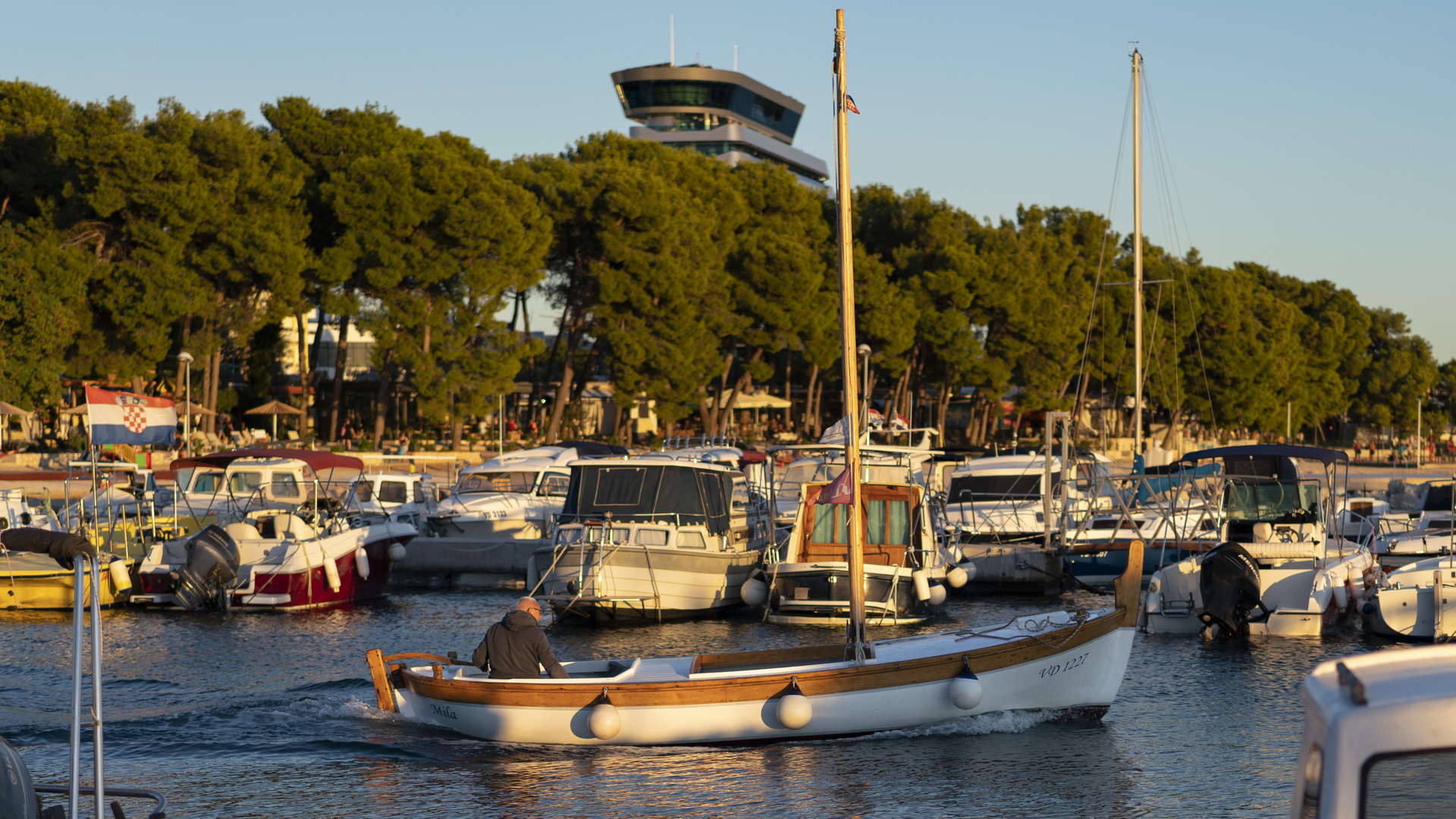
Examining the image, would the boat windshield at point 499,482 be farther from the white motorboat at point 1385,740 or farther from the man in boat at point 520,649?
the white motorboat at point 1385,740

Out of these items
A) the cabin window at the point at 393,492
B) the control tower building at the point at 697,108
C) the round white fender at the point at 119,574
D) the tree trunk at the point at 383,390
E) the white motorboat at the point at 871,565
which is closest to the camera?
the white motorboat at the point at 871,565

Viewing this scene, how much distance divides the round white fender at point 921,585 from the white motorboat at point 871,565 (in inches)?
0.5

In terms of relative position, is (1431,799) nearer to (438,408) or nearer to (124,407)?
(124,407)

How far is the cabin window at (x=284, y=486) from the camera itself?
28609 millimetres

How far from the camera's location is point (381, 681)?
13.9 meters

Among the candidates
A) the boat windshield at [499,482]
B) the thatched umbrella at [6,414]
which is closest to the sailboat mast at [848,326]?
the boat windshield at [499,482]

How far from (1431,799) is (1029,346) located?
71.8 m

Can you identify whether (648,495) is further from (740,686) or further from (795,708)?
(795,708)

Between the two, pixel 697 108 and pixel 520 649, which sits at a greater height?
pixel 697 108

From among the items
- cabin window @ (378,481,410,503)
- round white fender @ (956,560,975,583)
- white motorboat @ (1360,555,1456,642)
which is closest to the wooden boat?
white motorboat @ (1360,555,1456,642)

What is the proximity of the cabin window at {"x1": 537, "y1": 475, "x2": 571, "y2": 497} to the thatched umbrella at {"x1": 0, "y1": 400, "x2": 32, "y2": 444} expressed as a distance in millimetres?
21297

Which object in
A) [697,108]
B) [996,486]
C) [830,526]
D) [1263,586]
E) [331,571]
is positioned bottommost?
[331,571]

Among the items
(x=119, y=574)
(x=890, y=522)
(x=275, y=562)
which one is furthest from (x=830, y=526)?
(x=119, y=574)

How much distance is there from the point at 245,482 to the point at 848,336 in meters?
18.9
